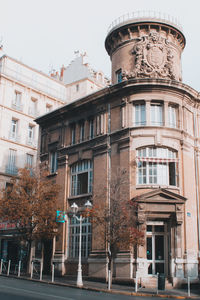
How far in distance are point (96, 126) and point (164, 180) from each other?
7.15 m

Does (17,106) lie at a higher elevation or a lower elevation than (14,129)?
higher

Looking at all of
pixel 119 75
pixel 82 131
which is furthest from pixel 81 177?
pixel 119 75

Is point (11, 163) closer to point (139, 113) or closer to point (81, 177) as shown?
point (81, 177)

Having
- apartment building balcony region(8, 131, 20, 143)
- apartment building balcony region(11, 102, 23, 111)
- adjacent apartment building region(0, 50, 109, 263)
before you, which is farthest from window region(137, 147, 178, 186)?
apartment building balcony region(11, 102, 23, 111)

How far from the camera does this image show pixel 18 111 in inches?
1742

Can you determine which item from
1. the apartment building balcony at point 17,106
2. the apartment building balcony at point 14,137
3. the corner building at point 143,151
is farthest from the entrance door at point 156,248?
the apartment building balcony at point 17,106

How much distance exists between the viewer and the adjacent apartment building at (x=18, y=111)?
4197 centimetres

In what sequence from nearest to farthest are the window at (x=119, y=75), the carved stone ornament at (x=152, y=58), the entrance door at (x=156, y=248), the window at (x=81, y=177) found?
the entrance door at (x=156, y=248) → the carved stone ornament at (x=152, y=58) → the window at (x=81, y=177) → the window at (x=119, y=75)

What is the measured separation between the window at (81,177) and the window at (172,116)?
22.7 ft

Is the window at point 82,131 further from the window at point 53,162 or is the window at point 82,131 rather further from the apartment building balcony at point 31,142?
the apartment building balcony at point 31,142

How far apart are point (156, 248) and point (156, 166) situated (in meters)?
5.49

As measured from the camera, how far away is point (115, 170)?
26.8 metres

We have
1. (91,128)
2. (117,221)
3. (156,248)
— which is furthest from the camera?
(91,128)

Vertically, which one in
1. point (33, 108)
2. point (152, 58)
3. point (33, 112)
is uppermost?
point (33, 108)
